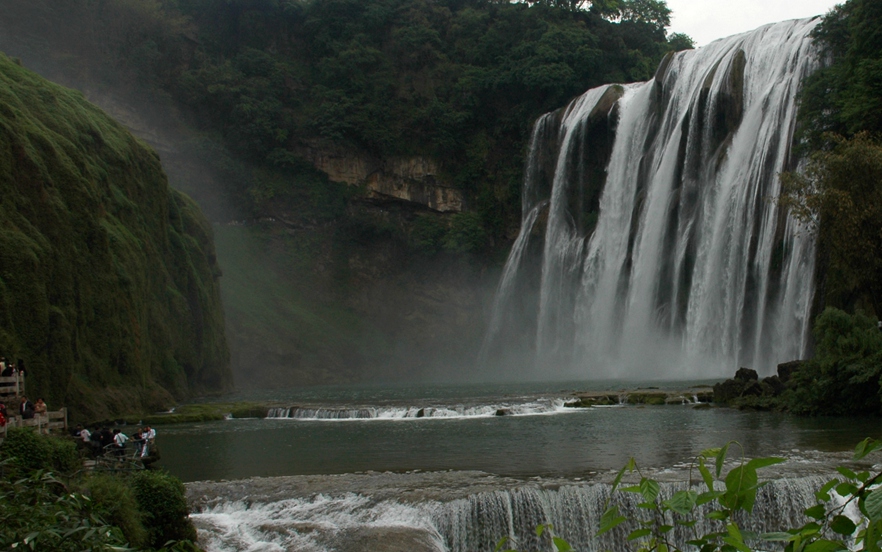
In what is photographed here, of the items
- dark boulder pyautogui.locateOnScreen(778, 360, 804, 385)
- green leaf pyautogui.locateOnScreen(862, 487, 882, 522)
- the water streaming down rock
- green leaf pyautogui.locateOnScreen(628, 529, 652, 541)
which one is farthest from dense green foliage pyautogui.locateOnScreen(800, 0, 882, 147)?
green leaf pyautogui.locateOnScreen(862, 487, 882, 522)

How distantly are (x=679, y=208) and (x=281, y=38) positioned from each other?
4826 cm

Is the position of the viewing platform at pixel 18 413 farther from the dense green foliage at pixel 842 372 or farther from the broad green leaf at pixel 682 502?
the dense green foliage at pixel 842 372

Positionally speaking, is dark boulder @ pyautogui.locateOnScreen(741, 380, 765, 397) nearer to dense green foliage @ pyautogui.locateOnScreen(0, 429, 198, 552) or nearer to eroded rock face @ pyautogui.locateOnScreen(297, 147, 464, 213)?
dense green foliage @ pyautogui.locateOnScreen(0, 429, 198, 552)

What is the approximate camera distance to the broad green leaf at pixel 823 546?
7.64 feet

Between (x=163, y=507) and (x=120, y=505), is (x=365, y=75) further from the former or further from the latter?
(x=120, y=505)

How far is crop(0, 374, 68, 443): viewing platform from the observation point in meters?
19.8

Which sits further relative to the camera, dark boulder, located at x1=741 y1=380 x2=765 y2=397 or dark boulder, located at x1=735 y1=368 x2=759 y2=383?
dark boulder, located at x1=735 y1=368 x2=759 y2=383

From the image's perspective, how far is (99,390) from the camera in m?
32.9

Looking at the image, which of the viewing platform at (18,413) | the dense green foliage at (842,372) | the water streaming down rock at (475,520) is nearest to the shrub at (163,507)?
the water streaming down rock at (475,520)

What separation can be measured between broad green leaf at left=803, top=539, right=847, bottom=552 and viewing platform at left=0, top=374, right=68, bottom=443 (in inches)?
777

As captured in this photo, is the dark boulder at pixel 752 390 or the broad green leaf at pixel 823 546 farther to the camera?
the dark boulder at pixel 752 390

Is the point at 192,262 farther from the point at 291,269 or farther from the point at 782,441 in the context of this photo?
the point at 782,441

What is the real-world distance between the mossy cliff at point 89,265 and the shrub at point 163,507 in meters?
14.3

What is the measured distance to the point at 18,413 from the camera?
21.2 metres
